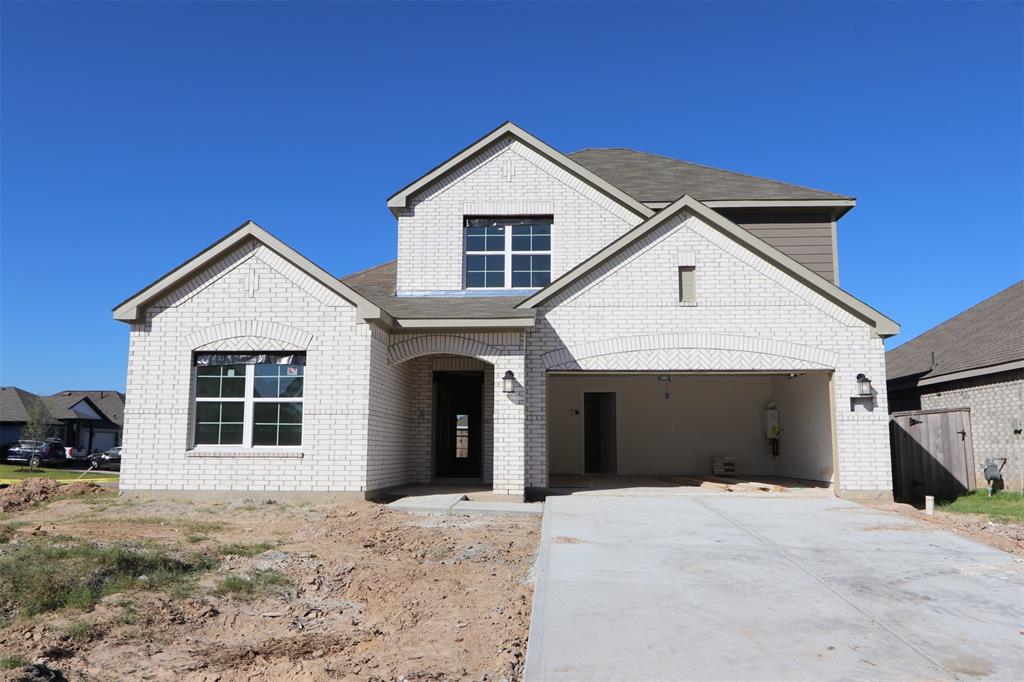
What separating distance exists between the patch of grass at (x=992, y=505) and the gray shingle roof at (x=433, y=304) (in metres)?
8.99

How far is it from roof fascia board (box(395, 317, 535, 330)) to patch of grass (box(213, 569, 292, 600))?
6678 millimetres

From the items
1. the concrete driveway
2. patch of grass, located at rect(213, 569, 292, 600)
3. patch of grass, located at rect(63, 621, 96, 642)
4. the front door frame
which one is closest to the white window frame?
the front door frame

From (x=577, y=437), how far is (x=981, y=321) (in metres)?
11.4

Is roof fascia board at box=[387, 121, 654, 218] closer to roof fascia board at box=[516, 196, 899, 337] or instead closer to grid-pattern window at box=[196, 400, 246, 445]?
roof fascia board at box=[516, 196, 899, 337]

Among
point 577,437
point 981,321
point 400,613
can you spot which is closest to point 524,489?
point 577,437

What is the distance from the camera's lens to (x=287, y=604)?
707 centimetres

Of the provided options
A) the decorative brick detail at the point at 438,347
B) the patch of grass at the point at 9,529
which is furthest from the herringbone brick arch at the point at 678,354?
the patch of grass at the point at 9,529

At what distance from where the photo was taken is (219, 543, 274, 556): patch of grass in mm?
8556

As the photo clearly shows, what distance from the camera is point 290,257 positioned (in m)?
13.5

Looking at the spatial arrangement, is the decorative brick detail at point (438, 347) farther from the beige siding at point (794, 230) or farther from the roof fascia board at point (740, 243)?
the beige siding at point (794, 230)

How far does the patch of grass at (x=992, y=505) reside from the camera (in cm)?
1315

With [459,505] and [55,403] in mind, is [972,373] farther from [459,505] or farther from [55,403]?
[55,403]

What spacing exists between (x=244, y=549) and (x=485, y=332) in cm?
655

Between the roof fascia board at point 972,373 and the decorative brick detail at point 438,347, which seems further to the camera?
the roof fascia board at point 972,373
